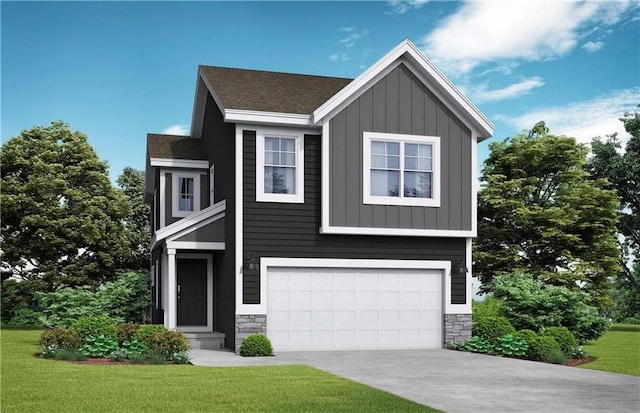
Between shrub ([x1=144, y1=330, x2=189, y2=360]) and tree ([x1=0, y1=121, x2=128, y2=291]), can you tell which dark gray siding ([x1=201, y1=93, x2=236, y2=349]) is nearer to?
shrub ([x1=144, y1=330, x2=189, y2=360])

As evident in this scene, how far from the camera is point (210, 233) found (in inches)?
830

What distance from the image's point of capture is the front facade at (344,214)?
64.3ft

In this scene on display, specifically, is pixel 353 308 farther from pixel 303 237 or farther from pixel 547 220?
pixel 547 220

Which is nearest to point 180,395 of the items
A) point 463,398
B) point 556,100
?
point 463,398

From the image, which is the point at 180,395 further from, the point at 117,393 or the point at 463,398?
the point at 463,398

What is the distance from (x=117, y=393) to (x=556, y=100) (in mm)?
25402

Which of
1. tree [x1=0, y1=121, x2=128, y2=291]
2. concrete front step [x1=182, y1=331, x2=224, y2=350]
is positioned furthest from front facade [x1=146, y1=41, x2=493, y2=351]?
tree [x1=0, y1=121, x2=128, y2=291]

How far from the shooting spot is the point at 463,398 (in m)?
11.5

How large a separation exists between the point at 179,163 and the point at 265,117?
6.70 m

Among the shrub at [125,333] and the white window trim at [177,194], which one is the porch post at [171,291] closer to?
the shrub at [125,333]

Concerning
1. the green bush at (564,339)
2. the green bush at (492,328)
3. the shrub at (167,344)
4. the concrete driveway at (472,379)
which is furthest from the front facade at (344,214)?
the green bush at (564,339)

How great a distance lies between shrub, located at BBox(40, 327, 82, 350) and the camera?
57.7ft

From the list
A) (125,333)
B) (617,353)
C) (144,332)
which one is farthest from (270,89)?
(617,353)

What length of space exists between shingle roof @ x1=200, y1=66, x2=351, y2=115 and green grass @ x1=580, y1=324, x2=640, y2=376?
9729 mm
